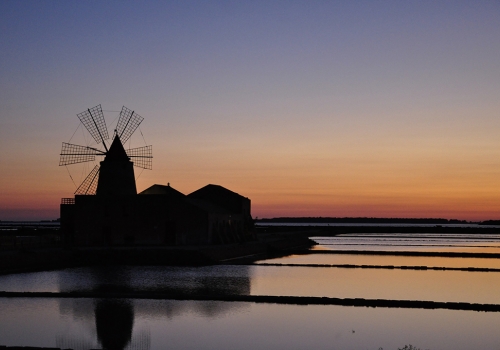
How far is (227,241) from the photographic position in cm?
4494

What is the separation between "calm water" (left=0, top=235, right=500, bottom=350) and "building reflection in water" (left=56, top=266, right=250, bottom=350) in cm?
3

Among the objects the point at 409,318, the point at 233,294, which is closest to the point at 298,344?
the point at 409,318

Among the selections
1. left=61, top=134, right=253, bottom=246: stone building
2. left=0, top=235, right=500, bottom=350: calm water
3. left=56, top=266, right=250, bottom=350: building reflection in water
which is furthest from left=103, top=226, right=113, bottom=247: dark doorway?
left=0, top=235, right=500, bottom=350: calm water

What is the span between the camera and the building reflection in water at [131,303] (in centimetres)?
1559

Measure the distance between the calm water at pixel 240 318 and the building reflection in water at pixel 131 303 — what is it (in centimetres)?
3

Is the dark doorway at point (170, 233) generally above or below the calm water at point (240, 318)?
above

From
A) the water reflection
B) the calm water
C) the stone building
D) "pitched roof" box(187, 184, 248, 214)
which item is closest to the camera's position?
the water reflection

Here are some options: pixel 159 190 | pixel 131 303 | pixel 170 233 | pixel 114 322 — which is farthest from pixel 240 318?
pixel 159 190

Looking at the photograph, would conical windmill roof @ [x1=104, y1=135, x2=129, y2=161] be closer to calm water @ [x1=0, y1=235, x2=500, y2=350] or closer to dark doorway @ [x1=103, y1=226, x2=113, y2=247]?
dark doorway @ [x1=103, y1=226, x2=113, y2=247]

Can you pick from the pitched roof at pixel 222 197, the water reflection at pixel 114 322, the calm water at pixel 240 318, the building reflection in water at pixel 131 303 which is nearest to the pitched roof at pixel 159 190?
the pitched roof at pixel 222 197

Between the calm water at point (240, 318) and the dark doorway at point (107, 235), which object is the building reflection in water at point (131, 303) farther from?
the dark doorway at point (107, 235)

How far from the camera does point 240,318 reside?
18.4m

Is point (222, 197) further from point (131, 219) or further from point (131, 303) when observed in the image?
point (131, 303)

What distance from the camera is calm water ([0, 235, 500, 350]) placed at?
15.6m
